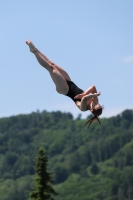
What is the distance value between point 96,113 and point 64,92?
1.32 metres

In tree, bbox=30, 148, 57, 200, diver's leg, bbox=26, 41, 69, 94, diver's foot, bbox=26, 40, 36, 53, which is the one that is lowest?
diver's leg, bbox=26, 41, 69, 94

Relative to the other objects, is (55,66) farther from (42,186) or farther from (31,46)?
(42,186)

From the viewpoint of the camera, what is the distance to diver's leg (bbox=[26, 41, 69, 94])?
25.6m

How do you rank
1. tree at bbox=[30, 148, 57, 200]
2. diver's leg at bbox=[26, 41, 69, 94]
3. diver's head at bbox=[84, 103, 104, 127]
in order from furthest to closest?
tree at bbox=[30, 148, 57, 200]
diver's leg at bbox=[26, 41, 69, 94]
diver's head at bbox=[84, 103, 104, 127]

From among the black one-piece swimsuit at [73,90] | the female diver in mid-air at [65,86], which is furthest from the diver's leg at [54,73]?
the black one-piece swimsuit at [73,90]

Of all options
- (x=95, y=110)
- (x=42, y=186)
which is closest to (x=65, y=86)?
(x=95, y=110)

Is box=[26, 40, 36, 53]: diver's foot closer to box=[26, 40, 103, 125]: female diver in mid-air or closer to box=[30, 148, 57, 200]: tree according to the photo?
box=[26, 40, 103, 125]: female diver in mid-air

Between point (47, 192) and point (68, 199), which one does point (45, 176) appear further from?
point (68, 199)

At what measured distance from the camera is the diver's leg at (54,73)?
84.1 feet

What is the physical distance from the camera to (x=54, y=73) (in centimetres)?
2561

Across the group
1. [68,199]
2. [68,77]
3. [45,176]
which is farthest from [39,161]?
[68,199]

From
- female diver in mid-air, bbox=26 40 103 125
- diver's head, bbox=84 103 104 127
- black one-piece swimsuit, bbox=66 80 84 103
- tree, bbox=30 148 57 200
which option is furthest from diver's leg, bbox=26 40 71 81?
tree, bbox=30 148 57 200

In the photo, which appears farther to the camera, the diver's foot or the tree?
the tree

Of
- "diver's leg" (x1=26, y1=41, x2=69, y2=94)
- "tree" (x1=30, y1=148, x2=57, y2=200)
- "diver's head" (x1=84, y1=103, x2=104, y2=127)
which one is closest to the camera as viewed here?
"diver's head" (x1=84, y1=103, x2=104, y2=127)
